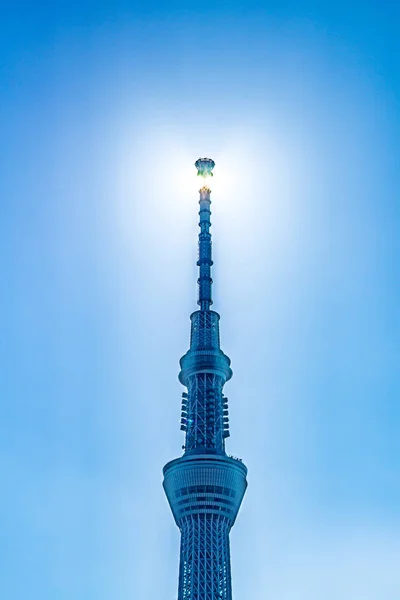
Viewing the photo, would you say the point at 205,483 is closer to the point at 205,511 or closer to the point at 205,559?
the point at 205,511

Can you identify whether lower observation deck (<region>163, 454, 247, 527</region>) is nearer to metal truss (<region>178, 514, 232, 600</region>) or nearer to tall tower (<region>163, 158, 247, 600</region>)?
tall tower (<region>163, 158, 247, 600</region>)

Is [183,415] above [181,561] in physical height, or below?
above

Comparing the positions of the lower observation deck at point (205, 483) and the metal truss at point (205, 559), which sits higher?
the lower observation deck at point (205, 483)

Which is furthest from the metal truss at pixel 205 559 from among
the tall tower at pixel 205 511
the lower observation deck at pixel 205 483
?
the lower observation deck at pixel 205 483


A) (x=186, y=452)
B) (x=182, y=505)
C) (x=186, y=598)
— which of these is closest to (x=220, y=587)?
(x=186, y=598)

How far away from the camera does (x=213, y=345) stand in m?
200

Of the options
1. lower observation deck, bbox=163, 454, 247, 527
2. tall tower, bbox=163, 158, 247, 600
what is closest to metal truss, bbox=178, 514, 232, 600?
tall tower, bbox=163, 158, 247, 600

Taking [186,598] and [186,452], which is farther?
[186,452]

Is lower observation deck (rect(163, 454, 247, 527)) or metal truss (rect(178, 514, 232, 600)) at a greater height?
lower observation deck (rect(163, 454, 247, 527))

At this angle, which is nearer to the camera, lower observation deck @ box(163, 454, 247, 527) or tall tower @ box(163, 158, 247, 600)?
tall tower @ box(163, 158, 247, 600)

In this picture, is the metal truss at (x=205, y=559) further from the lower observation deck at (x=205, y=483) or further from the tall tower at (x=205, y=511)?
the lower observation deck at (x=205, y=483)

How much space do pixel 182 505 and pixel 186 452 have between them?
12603 mm

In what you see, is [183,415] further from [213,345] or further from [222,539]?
[222,539]

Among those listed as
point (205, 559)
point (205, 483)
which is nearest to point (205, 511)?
point (205, 483)
